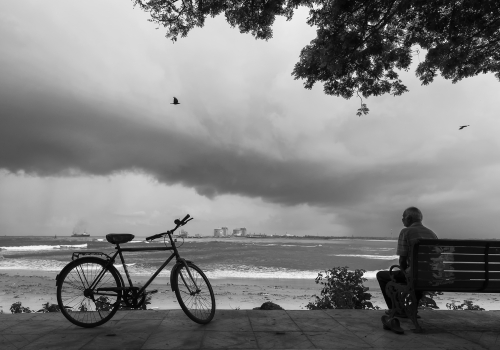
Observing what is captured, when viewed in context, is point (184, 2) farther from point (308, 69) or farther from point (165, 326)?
point (165, 326)

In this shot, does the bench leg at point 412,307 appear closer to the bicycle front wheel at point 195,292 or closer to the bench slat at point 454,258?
the bench slat at point 454,258

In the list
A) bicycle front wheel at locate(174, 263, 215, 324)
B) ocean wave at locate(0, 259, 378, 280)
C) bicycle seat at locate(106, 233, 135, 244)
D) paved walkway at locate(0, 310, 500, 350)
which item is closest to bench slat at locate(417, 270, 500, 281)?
paved walkway at locate(0, 310, 500, 350)

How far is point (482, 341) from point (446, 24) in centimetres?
564

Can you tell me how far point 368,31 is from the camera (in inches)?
285

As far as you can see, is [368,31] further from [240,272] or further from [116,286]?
[240,272]

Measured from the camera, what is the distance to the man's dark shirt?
4.70 meters

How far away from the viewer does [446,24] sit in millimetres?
7195

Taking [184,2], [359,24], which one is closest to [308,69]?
[359,24]

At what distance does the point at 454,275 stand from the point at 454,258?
205 millimetres

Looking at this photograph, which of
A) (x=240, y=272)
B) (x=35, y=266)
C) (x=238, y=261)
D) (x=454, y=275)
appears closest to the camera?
(x=454, y=275)

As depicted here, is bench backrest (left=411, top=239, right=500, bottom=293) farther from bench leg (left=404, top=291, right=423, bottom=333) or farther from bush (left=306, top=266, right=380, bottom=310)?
bush (left=306, top=266, right=380, bottom=310)

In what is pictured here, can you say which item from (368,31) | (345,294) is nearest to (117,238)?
(345,294)

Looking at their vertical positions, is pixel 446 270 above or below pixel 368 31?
below

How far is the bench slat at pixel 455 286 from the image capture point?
14.5ft
